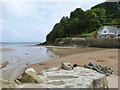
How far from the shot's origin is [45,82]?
677cm

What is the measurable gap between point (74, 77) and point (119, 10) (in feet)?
262

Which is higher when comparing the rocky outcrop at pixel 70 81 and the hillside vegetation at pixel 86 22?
the hillside vegetation at pixel 86 22

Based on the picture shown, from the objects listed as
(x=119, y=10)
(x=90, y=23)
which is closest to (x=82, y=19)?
(x=90, y=23)

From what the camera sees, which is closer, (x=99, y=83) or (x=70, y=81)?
(x=70, y=81)

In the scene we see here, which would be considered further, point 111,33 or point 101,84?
point 111,33

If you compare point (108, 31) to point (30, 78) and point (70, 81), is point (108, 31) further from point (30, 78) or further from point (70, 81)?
point (30, 78)

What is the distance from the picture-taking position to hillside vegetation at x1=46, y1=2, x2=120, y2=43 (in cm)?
6925

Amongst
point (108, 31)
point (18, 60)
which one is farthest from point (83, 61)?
point (108, 31)

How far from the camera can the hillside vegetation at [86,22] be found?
227ft

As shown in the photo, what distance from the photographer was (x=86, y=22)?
72312 mm

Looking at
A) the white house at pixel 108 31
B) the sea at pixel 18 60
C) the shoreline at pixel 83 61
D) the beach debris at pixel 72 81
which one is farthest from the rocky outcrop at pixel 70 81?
the white house at pixel 108 31

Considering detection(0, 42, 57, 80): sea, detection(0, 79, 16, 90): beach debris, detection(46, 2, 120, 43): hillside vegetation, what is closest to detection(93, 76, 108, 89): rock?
detection(0, 79, 16, 90): beach debris

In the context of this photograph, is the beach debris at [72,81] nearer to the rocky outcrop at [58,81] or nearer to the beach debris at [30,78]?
the rocky outcrop at [58,81]

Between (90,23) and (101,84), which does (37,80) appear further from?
(90,23)
